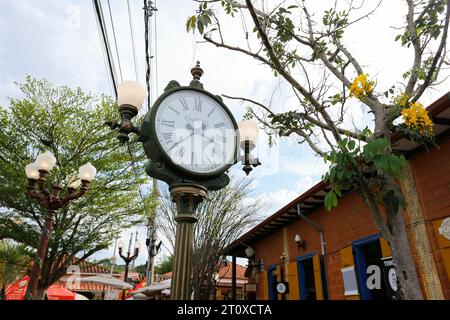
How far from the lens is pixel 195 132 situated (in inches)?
82.0

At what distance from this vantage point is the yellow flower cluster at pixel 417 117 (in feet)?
8.06

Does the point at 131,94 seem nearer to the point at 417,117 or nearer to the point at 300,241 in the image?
the point at 417,117

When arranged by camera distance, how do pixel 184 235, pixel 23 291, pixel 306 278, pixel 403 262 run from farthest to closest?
pixel 23 291, pixel 306 278, pixel 403 262, pixel 184 235

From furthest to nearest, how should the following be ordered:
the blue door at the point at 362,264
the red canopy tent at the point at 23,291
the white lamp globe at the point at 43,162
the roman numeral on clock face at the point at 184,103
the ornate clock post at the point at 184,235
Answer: the red canopy tent at the point at 23,291 → the blue door at the point at 362,264 → the white lamp globe at the point at 43,162 → the roman numeral on clock face at the point at 184,103 → the ornate clock post at the point at 184,235

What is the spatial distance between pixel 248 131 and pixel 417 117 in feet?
4.41

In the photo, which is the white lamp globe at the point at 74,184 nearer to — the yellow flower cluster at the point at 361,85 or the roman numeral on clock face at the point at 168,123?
the roman numeral on clock face at the point at 168,123

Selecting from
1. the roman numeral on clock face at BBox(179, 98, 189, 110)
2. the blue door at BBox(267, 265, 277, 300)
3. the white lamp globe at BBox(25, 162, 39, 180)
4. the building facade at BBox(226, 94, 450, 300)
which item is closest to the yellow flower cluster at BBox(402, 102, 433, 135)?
the building facade at BBox(226, 94, 450, 300)

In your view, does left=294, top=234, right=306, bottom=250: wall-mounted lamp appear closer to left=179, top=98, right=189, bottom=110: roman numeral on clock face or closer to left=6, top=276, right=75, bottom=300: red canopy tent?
left=179, top=98, right=189, bottom=110: roman numeral on clock face

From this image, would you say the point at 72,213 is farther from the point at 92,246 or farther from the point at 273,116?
the point at 273,116

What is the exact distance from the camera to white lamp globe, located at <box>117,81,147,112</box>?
1.98m

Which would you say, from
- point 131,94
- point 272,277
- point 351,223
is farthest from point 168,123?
point 272,277

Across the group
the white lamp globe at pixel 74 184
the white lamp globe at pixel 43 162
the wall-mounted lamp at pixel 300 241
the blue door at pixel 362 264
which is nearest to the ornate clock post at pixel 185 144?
the white lamp globe at pixel 43 162

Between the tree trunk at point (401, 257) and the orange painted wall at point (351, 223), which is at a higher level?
the orange painted wall at point (351, 223)

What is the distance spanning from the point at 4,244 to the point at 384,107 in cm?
1495
